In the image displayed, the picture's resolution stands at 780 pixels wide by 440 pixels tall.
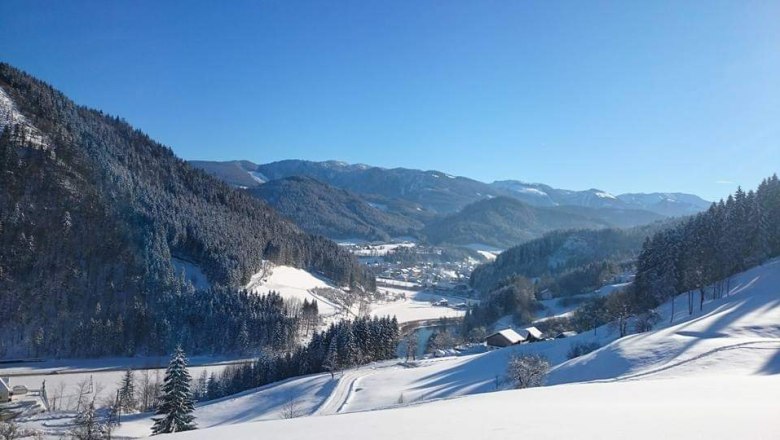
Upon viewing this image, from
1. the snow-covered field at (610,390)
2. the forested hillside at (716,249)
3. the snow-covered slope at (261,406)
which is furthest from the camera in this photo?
the forested hillside at (716,249)

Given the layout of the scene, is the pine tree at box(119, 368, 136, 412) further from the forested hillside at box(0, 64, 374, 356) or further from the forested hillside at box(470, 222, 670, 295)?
the forested hillside at box(470, 222, 670, 295)

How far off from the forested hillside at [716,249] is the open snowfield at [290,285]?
6889 cm

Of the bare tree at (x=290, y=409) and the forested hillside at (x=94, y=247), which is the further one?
the forested hillside at (x=94, y=247)

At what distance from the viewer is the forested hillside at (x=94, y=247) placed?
76812 mm

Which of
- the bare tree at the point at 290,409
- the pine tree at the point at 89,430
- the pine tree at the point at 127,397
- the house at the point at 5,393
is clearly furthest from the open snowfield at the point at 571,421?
the house at the point at 5,393

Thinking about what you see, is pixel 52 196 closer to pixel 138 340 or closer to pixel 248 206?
pixel 138 340

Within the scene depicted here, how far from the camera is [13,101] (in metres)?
100

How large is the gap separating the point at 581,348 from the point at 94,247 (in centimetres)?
8744

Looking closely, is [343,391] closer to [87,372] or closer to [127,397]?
[127,397]

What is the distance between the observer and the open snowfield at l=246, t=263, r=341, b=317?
107 metres

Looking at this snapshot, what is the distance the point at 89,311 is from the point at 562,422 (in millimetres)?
90470

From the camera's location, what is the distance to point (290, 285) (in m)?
116

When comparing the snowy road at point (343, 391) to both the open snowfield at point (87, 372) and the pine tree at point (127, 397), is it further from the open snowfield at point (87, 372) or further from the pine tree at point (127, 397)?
the open snowfield at point (87, 372)

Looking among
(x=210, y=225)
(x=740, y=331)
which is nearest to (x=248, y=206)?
(x=210, y=225)
